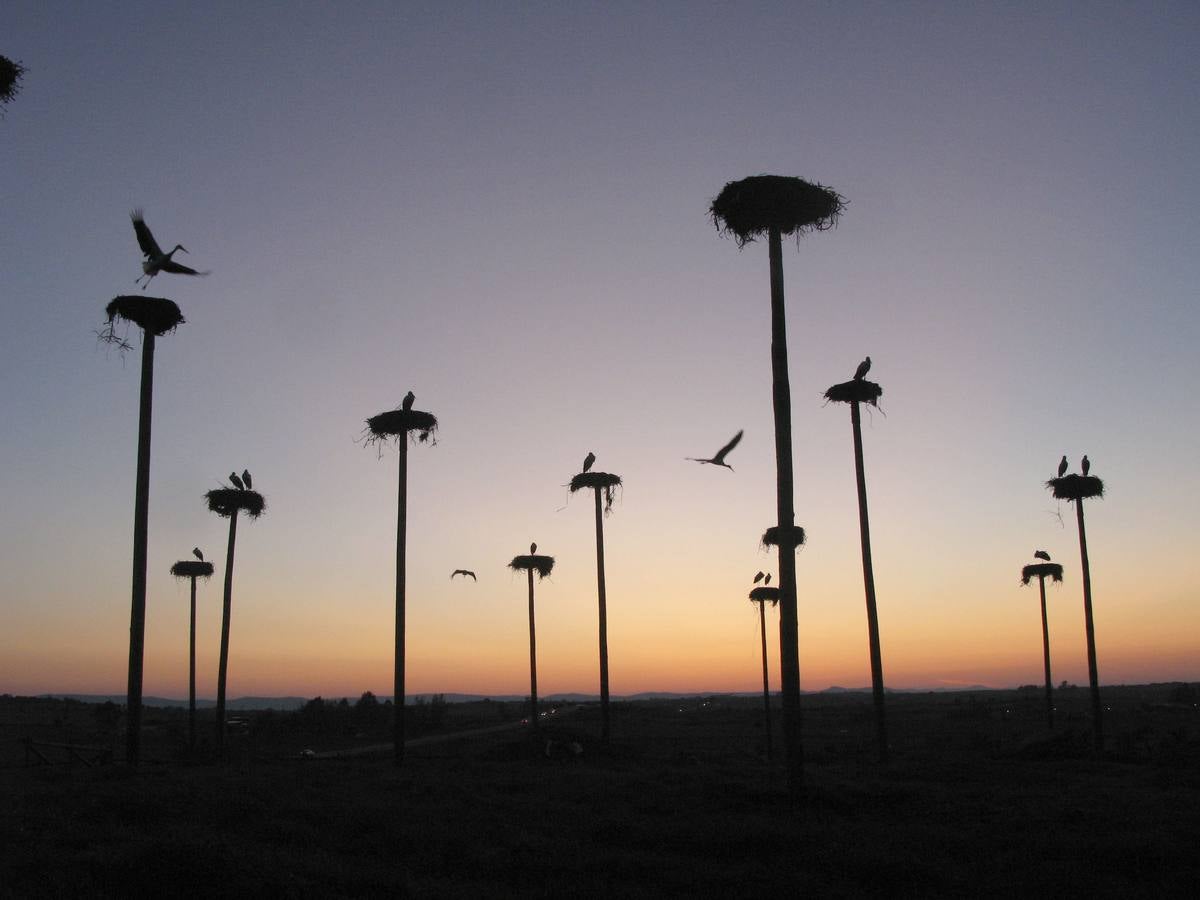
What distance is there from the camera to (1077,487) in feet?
109

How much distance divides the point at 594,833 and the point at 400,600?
14009mm

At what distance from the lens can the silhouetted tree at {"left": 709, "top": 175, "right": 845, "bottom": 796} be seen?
16.6 m

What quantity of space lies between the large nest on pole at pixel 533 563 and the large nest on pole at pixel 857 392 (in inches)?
669

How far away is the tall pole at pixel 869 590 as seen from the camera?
26203 millimetres

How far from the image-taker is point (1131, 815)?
14.9m

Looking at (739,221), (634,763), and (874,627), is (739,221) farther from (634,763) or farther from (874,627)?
(634,763)

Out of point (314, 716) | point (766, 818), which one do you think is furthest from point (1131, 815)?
point (314, 716)

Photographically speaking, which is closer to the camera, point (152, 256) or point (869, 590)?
point (152, 256)

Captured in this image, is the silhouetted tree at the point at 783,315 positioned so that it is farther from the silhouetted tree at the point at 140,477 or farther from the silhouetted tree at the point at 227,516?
the silhouetted tree at the point at 227,516

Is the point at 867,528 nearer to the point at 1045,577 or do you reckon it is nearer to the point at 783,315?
the point at 783,315

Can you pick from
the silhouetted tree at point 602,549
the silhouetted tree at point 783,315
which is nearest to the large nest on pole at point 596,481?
the silhouetted tree at point 602,549

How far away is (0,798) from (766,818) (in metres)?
13.0

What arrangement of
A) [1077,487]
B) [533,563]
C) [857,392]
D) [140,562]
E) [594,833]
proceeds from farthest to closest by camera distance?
1. [533,563]
2. [1077,487]
3. [857,392]
4. [140,562]
5. [594,833]

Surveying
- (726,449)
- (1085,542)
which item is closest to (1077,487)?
(1085,542)
